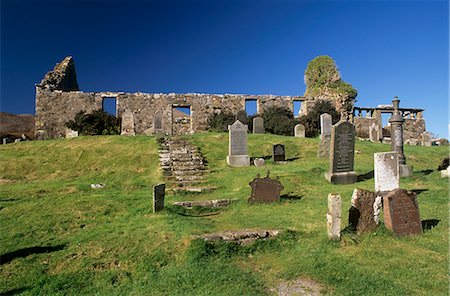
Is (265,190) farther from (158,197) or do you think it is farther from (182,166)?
(182,166)

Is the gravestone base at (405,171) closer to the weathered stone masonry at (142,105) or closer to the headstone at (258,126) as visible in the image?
the headstone at (258,126)

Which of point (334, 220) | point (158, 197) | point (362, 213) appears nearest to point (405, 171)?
point (362, 213)

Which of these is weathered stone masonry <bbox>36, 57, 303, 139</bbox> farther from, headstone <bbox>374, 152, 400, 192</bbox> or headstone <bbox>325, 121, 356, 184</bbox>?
headstone <bbox>374, 152, 400, 192</bbox>

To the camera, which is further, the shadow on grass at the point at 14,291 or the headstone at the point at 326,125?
the headstone at the point at 326,125

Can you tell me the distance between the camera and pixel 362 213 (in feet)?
19.2

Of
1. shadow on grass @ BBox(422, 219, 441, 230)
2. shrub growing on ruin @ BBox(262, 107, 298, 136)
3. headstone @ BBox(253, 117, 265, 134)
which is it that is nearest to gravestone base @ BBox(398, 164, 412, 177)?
shadow on grass @ BBox(422, 219, 441, 230)

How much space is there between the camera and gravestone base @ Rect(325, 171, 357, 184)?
35.8 feet

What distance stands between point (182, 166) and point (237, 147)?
2639 mm

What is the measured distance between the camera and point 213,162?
1498 cm

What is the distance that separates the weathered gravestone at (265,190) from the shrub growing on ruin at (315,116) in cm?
1849

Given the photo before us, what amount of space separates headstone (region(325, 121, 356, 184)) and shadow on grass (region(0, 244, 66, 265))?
337 inches

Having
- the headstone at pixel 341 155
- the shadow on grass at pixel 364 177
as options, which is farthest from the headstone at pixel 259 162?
the shadow on grass at pixel 364 177

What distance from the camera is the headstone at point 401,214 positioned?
5.82 metres

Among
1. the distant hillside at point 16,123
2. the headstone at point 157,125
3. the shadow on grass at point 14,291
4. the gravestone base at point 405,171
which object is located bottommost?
the shadow on grass at point 14,291
